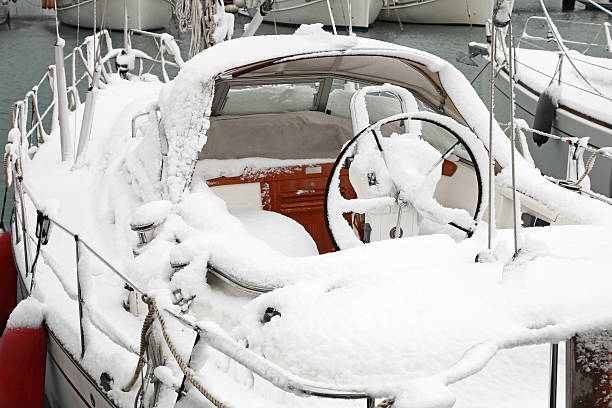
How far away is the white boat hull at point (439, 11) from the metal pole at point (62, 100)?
2018 centimetres

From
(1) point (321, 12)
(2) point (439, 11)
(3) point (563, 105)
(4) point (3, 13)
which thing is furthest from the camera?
(2) point (439, 11)

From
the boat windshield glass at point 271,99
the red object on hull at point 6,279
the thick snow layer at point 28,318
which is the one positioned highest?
the boat windshield glass at point 271,99

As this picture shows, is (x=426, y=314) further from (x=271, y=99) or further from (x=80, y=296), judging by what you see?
(x=271, y=99)

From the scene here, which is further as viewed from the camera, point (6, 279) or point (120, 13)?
point (120, 13)

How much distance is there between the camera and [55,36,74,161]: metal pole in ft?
18.1

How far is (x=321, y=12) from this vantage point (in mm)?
24578

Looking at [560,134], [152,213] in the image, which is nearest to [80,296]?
[152,213]

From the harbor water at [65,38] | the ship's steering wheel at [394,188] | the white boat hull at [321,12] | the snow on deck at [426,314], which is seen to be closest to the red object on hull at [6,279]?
the ship's steering wheel at [394,188]

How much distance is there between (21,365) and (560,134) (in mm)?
7000

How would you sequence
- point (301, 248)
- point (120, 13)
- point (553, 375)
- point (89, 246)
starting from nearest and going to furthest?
point (553, 375) < point (89, 246) < point (301, 248) < point (120, 13)

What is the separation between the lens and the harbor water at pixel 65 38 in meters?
15.4

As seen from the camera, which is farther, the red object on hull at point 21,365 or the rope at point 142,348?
the red object on hull at point 21,365

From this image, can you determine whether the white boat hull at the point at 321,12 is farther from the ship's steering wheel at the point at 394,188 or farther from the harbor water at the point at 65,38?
the ship's steering wheel at the point at 394,188

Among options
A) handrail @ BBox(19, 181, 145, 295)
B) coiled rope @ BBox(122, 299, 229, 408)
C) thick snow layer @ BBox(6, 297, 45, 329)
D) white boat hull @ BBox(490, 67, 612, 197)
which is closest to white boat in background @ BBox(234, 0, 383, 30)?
white boat hull @ BBox(490, 67, 612, 197)
